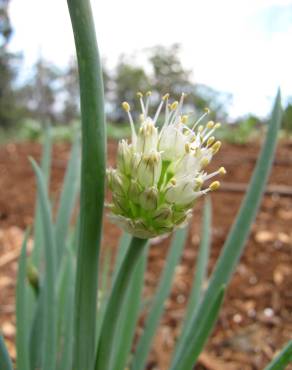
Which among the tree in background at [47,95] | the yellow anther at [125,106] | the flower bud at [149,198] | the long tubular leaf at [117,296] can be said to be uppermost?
the tree in background at [47,95]

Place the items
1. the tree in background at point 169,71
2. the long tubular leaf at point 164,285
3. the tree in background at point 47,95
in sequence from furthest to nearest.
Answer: the tree in background at point 47,95, the tree in background at point 169,71, the long tubular leaf at point 164,285

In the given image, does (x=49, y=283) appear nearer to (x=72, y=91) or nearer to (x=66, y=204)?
(x=66, y=204)

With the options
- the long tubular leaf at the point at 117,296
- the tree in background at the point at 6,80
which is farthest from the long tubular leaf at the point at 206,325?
the tree in background at the point at 6,80

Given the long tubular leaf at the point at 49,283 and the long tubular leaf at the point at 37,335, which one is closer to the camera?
the long tubular leaf at the point at 49,283

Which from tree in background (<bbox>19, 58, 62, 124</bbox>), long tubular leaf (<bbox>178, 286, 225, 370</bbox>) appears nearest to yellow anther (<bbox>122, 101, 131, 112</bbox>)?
long tubular leaf (<bbox>178, 286, 225, 370</bbox>)

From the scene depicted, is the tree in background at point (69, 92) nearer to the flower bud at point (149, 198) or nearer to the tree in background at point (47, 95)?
the tree in background at point (47, 95)

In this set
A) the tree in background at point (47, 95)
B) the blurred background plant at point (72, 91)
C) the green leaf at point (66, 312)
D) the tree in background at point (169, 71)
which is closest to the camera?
the green leaf at point (66, 312)

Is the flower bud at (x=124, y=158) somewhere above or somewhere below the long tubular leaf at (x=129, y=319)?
above
